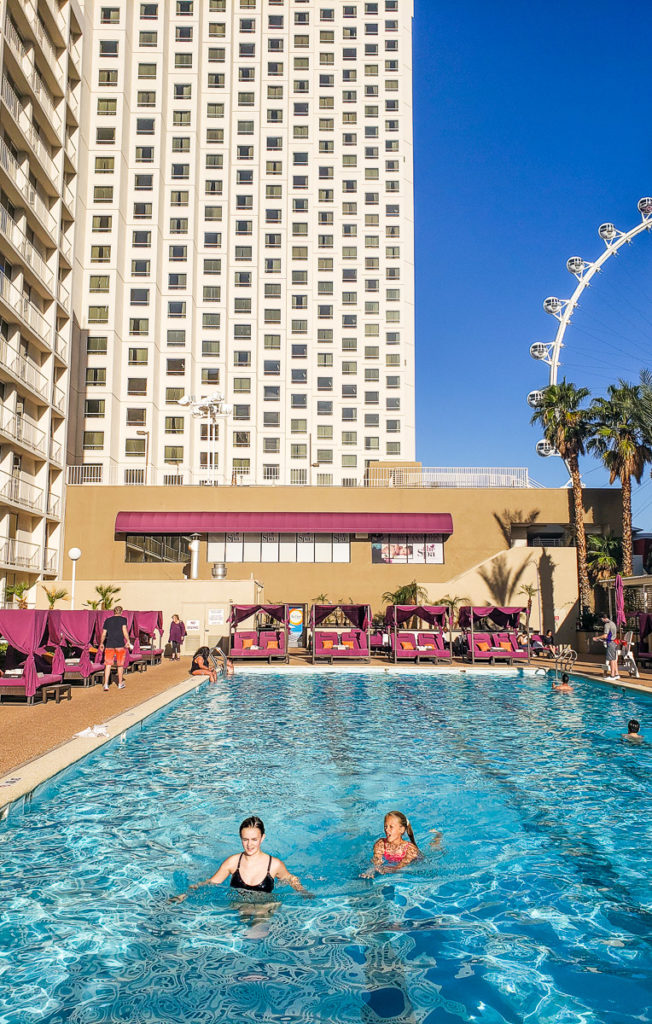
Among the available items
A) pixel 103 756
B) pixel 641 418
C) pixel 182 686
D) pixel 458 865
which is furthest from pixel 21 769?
pixel 641 418

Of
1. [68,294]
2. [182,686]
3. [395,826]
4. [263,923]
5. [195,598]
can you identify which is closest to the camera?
[263,923]

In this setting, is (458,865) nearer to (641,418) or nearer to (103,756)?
(103,756)

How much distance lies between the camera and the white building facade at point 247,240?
50656 millimetres

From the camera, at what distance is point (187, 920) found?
6.02 m

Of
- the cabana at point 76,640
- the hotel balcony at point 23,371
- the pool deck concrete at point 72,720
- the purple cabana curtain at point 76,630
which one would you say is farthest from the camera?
the hotel balcony at point 23,371

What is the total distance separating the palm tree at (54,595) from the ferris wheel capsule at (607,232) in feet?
116

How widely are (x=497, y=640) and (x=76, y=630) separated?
1535 centimetres

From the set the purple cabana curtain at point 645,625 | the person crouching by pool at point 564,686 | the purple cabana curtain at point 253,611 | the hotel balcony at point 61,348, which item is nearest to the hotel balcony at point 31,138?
the hotel balcony at point 61,348

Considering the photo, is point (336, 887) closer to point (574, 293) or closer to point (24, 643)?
point (24, 643)

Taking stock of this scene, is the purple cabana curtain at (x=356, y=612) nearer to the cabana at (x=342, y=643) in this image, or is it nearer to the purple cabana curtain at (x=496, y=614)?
the cabana at (x=342, y=643)

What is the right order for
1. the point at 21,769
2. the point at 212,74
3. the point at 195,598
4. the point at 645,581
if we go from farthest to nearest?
the point at 212,74 < the point at 195,598 < the point at 645,581 < the point at 21,769

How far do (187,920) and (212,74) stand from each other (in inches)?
2573

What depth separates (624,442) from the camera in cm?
3023

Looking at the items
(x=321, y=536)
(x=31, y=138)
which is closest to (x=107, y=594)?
(x=321, y=536)
